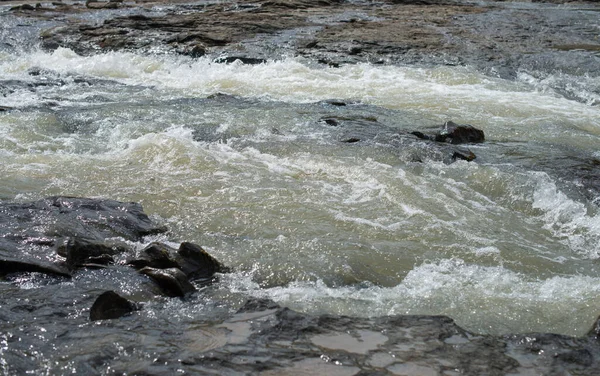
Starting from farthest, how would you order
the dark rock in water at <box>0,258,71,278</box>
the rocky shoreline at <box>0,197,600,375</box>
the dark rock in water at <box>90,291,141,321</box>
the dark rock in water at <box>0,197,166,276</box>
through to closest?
1. the dark rock in water at <box>0,197,166,276</box>
2. the dark rock in water at <box>0,258,71,278</box>
3. the dark rock in water at <box>90,291,141,321</box>
4. the rocky shoreline at <box>0,197,600,375</box>

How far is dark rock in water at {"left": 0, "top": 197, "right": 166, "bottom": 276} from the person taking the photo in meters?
4.22

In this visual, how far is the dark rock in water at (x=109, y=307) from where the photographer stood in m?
3.51

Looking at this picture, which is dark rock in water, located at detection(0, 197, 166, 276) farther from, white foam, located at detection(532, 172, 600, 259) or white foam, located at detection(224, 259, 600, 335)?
white foam, located at detection(532, 172, 600, 259)

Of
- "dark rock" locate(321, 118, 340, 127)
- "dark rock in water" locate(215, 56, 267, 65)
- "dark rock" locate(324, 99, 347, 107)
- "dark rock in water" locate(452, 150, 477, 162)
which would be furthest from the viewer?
"dark rock in water" locate(215, 56, 267, 65)

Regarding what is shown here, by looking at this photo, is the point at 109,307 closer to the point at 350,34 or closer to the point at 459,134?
the point at 459,134

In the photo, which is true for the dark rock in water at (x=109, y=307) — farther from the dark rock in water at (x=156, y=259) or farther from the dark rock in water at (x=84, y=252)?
the dark rock in water at (x=84, y=252)

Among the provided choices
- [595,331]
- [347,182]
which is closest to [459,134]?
[347,182]

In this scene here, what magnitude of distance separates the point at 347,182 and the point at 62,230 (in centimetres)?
276

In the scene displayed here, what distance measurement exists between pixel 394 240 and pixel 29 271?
8.55 feet

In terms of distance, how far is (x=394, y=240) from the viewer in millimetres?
5219

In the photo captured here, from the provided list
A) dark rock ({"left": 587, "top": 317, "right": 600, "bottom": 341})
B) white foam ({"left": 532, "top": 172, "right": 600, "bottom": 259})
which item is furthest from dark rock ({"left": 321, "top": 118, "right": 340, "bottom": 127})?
dark rock ({"left": 587, "top": 317, "right": 600, "bottom": 341})

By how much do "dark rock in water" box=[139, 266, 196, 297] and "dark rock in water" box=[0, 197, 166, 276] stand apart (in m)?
0.54

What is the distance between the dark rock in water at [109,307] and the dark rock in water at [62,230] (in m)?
0.66

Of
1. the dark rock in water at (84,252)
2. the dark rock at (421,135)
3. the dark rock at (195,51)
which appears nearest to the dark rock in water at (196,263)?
the dark rock in water at (84,252)
